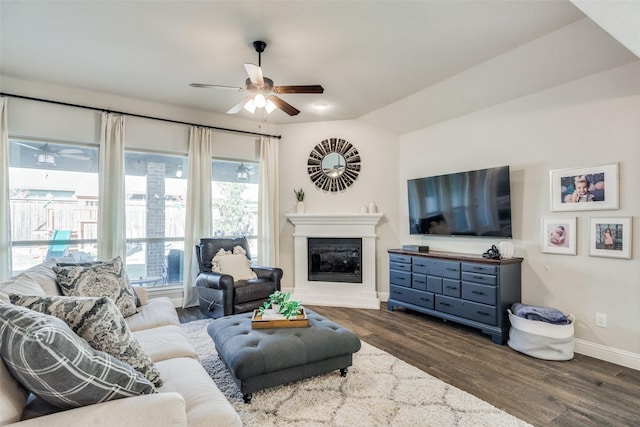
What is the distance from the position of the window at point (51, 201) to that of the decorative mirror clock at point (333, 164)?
3131 millimetres

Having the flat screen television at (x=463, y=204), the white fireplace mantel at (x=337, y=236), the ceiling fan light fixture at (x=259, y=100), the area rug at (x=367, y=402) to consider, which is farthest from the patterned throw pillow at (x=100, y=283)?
the flat screen television at (x=463, y=204)

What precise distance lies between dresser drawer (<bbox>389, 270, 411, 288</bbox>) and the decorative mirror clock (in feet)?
5.27

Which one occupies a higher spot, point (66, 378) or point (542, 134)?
point (542, 134)

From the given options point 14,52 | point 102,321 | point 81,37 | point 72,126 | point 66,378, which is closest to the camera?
point 66,378

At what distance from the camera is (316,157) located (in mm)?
5305

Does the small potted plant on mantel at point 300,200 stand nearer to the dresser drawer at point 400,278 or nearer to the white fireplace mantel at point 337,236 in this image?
the white fireplace mantel at point 337,236

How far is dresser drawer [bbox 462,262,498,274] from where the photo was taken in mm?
3340

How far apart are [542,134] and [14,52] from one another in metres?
5.49

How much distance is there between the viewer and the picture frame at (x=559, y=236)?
122 inches

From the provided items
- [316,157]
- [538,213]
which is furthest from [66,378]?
[316,157]

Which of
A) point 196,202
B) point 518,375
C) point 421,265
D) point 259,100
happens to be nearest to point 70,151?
point 196,202

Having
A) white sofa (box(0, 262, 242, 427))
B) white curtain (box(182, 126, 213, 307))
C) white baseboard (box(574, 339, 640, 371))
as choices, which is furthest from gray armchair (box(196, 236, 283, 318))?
white baseboard (box(574, 339, 640, 371))

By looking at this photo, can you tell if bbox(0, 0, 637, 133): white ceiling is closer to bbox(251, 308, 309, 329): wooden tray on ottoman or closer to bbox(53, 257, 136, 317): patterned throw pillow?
bbox(53, 257, 136, 317): patterned throw pillow

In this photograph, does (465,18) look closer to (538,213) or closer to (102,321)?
(538,213)
